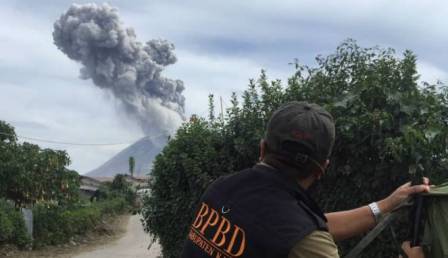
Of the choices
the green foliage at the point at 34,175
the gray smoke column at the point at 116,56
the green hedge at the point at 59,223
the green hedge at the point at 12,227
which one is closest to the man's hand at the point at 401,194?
the green hedge at the point at 12,227

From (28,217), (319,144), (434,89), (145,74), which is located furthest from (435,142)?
(145,74)

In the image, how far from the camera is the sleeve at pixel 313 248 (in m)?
1.69

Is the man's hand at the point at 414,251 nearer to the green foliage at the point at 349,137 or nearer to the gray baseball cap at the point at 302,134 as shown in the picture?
the gray baseball cap at the point at 302,134

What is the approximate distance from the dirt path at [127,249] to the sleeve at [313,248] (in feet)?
39.8

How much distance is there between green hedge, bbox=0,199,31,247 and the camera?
49.5ft

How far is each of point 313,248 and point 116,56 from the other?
10147cm

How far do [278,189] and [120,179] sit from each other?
151 ft

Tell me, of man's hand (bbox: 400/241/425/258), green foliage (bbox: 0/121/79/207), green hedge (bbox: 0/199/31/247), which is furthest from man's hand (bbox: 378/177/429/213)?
green foliage (bbox: 0/121/79/207)

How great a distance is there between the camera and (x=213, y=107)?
6336mm

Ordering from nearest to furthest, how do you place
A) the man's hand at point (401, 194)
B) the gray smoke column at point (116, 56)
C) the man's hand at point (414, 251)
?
the man's hand at point (414, 251) → the man's hand at point (401, 194) → the gray smoke column at point (116, 56)

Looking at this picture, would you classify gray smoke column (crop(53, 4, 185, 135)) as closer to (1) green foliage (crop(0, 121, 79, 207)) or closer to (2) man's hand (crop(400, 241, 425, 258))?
(1) green foliage (crop(0, 121, 79, 207))

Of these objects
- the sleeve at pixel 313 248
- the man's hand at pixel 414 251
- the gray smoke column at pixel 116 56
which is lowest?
the man's hand at pixel 414 251

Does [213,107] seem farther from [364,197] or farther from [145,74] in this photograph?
[145,74]

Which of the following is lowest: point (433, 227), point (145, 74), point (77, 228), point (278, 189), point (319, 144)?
point (77, 228)
